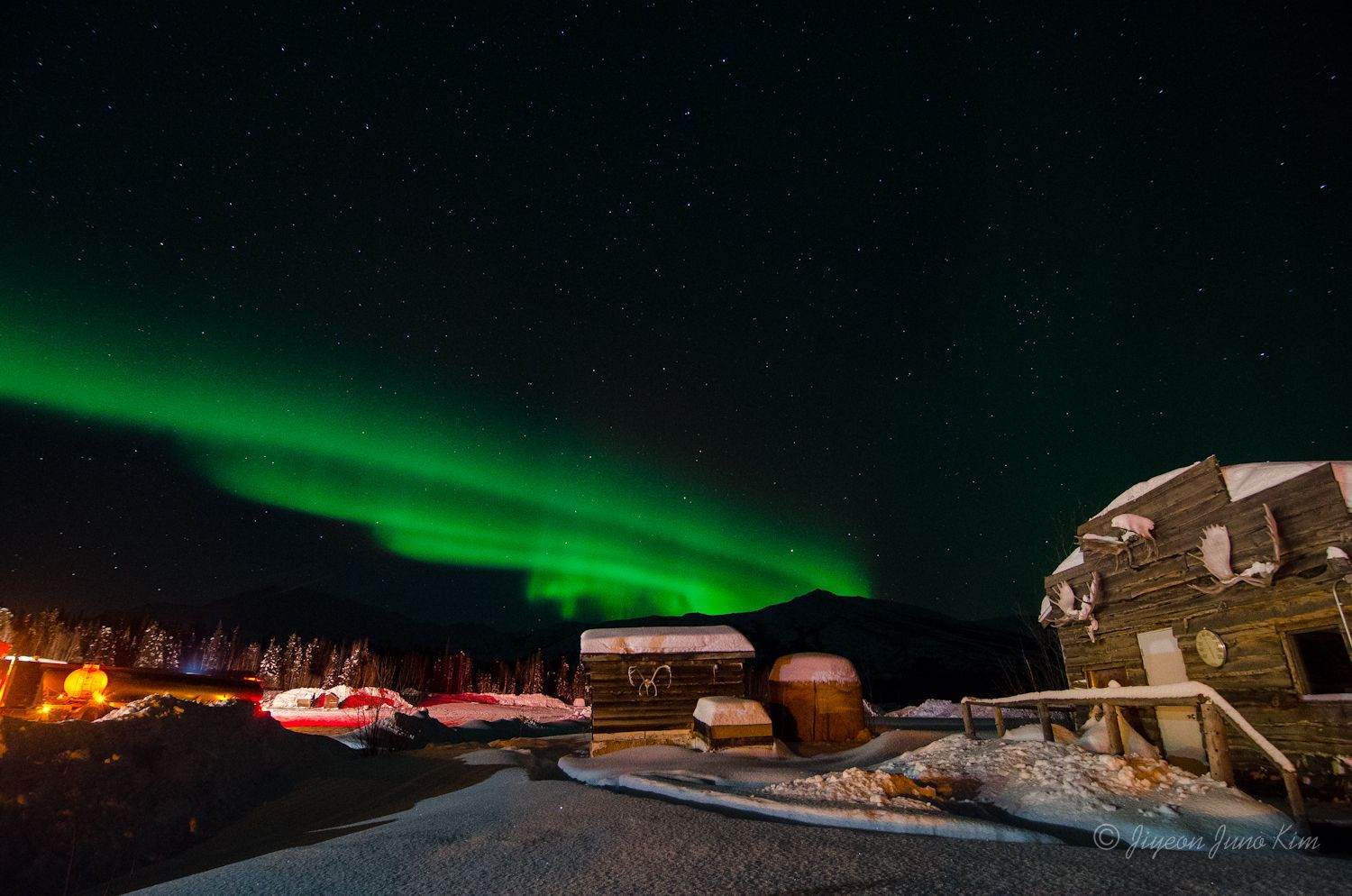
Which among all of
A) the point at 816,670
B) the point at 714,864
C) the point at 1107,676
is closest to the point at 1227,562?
the point at 1107,676

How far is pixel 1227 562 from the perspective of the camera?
10.7 m

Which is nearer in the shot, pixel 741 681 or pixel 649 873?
pixel 649 873

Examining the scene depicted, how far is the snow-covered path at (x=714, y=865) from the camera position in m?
4.66

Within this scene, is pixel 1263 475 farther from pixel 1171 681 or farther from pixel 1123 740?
pixel 1123 740

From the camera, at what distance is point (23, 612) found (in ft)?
279

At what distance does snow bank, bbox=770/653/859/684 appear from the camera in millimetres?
19109

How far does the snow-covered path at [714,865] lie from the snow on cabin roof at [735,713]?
8705 mm

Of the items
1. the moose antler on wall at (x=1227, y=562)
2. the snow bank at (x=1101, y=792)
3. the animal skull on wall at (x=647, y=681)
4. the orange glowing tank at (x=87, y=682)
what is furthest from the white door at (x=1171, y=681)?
the orange glowing tank at (x=87, y=682)

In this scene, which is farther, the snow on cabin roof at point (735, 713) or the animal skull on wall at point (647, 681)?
the animal skull on wall at point (647, 681)

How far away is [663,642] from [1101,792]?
11.7 m

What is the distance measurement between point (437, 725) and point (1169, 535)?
29690mm

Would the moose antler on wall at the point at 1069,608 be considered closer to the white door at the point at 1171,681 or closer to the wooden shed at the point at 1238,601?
the wooden shed at the point at 1238,601

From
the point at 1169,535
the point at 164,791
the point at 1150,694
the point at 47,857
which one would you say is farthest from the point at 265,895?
the point at 1169,535

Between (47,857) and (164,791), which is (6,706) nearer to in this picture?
(164,791)
